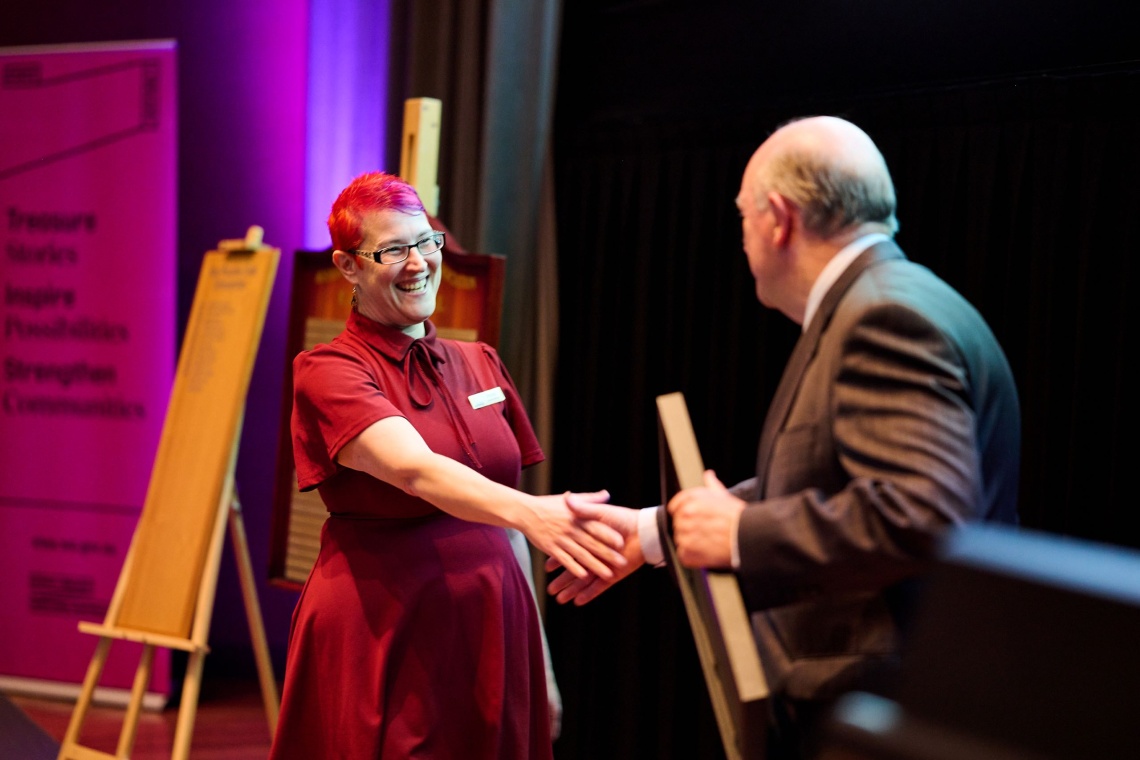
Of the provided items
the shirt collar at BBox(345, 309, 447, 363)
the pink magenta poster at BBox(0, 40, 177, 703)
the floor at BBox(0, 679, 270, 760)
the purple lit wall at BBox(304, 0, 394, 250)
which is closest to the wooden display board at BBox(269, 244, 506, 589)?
the floor at BBox(0, 679, 270, 760)

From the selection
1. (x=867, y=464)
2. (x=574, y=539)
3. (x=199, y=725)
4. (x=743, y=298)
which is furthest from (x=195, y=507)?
(x=867, y=464)

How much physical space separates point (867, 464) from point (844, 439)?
5 centimetres

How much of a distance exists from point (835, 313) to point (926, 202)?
1.52 m

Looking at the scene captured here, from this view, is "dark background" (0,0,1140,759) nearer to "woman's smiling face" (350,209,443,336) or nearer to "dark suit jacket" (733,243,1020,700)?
"dark suit jacket" (733,243,1020,700)

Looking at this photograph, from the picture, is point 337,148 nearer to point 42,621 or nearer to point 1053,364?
point 42,621

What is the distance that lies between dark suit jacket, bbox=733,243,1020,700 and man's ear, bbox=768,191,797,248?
0.34 feet

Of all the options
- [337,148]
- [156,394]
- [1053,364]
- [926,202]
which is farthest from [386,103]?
[1053,364]

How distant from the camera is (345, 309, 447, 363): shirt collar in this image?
86.8 inches

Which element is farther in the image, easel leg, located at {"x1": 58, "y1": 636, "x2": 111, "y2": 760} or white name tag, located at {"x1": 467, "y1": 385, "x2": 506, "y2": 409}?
easel leg, located at {"x1": 58, "y1": 636, "x2": 111, "y2": 760}

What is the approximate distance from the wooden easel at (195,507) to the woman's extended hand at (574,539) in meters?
1.80

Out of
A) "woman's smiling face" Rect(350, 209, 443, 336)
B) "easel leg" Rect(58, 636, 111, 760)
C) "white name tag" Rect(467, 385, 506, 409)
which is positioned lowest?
"easel leg" Rect(58, 636, 111, 760)

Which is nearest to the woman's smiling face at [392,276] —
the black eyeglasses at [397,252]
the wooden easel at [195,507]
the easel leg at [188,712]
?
the black eyeglasses at [397,252]

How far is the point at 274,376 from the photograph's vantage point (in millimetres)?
5004

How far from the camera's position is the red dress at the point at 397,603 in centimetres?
208
